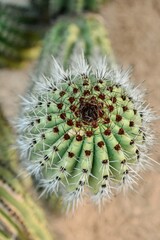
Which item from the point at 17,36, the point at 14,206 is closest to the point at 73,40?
the point at 17,36

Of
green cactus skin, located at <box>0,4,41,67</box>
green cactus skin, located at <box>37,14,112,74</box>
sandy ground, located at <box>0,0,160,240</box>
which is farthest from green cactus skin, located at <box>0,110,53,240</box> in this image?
green cactus skin, located at <box>0,4,41,67</box>

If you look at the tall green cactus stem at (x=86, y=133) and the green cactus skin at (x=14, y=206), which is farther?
the green cactus skin at (x=14, y=206)

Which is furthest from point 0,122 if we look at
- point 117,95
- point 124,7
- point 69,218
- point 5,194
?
point 124,7

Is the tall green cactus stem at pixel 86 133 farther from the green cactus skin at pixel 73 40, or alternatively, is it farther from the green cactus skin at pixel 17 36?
the green cactus skin at pixel 17 36

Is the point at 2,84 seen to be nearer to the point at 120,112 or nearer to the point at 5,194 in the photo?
the point at 5,194

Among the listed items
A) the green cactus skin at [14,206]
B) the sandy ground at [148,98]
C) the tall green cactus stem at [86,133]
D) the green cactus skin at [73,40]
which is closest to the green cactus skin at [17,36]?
the sandy ground at [148,98]

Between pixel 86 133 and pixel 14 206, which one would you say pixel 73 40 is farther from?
pixel 86 133
